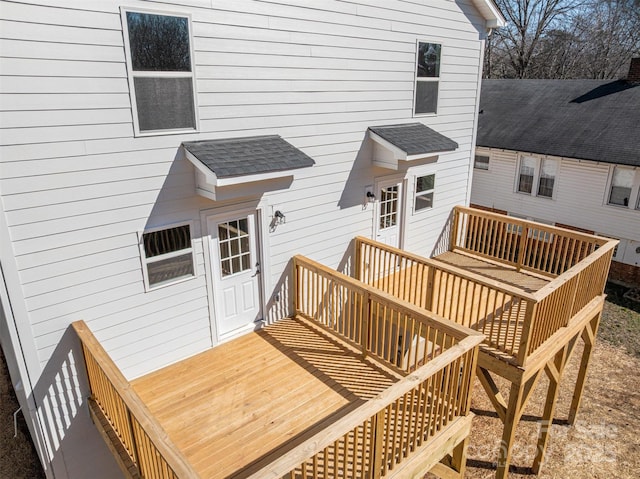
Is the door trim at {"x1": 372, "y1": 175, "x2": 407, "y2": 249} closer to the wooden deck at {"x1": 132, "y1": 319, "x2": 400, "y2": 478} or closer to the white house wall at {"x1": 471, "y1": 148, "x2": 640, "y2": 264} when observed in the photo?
the wooden deck at {"x1": 132, "y1": 319, "x2": 400, "y2": 478}

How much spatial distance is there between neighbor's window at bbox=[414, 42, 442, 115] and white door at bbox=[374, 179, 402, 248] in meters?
1.58

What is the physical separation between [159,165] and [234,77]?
1.54 metres

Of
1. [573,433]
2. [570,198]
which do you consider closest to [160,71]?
[573,433]

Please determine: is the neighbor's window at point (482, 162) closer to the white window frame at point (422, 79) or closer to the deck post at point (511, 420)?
the white window frame at point (422, 79)

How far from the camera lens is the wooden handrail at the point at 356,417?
3.29 m

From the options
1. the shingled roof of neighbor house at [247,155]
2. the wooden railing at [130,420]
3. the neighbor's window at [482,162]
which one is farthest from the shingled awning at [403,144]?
the neighbor's window at [482,162]

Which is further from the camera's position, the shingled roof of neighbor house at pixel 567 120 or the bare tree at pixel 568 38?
the bare tree at pixel 568 38

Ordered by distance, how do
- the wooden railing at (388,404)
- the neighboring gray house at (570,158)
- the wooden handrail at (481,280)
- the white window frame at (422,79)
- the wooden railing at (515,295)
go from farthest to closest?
the neighboring gray house at (570,158), the white window frame at (422,79), the wooden railing at (515,295), the wooden handrail at (481,280), the wooden railing at (388,404)

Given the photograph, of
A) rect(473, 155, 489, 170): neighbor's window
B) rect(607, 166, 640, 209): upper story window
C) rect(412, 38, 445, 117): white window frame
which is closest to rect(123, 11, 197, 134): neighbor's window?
rect(412, 38, 445, 117): white window frame

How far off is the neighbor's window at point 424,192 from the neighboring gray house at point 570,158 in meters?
7.81

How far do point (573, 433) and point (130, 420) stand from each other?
8291mm

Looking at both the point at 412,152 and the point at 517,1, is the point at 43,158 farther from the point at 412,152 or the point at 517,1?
the point at 517,1

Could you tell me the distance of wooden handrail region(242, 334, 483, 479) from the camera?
329 cm

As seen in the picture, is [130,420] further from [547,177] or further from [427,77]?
[547,177]
